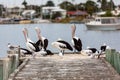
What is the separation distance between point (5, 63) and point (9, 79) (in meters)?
1.36

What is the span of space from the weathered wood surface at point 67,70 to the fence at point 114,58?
12.9 inches

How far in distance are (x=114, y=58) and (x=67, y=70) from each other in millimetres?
2302

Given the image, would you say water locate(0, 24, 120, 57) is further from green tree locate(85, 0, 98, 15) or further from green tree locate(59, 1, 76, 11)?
green tree locate(59, 1, 76, 11)

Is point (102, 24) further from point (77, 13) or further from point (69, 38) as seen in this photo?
point (77, 13)

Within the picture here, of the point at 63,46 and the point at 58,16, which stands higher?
the point at 63,46

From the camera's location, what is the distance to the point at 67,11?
564 ft

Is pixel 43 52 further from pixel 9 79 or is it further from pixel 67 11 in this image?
pixel 67 11

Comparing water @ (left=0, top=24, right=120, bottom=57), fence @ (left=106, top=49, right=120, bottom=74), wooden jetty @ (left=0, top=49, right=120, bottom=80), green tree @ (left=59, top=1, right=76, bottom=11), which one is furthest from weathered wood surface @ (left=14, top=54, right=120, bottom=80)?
green tree @ (left=59, top=1, right=76, bottom=11)

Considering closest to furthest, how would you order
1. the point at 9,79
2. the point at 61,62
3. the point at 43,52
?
the point at 9,79, the point at 61,62, the point at 43,52

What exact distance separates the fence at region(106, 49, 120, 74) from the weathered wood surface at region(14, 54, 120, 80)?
1.07ft

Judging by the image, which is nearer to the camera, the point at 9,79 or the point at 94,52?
the point at 9,79

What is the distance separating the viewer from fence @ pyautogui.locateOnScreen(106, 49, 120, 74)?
17461 millimetres

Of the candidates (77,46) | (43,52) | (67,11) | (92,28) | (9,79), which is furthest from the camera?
(67,11)

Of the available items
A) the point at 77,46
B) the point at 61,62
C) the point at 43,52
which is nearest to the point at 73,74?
the point at 61,62
